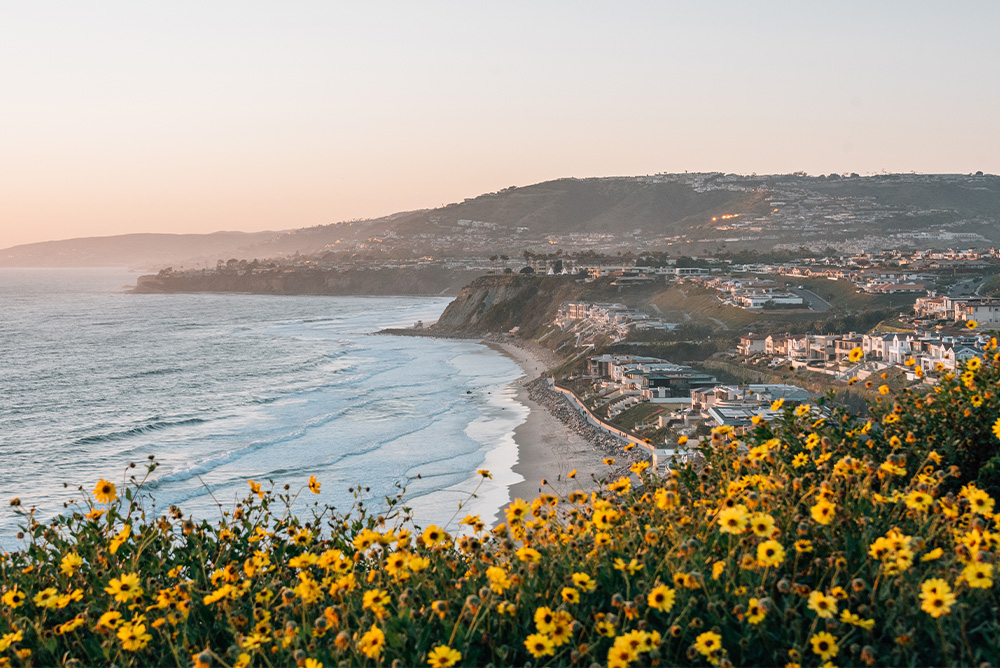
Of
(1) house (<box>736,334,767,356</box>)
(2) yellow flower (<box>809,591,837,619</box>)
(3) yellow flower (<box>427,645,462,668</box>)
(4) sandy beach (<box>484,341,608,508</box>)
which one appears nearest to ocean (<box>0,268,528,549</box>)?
(4) sandy beach (<box>484,341,608,508</box>)

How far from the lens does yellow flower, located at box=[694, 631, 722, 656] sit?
10.4 feet

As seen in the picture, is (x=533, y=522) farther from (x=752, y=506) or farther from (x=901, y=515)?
(x=901, y=515)

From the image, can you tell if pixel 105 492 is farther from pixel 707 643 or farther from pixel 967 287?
pixel 967 287

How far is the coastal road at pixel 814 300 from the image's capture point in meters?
69.6

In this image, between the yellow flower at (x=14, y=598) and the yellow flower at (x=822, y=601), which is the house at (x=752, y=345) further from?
the yellow flower at (x=822, y=601)

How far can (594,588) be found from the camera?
12.7 ft

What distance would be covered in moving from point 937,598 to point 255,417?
136 feet

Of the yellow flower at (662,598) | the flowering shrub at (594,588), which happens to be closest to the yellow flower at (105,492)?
the flowering shrub at (594,588)

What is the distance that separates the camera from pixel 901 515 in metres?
4.57

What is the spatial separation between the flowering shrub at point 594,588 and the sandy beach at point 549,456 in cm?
1794

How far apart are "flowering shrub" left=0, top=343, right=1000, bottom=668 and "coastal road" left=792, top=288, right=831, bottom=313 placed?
67.4m

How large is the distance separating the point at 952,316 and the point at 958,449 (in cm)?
5496

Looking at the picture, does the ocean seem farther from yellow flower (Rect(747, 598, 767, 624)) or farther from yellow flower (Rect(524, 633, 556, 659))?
yellow flower (Rect(747, 598, 767, 624))

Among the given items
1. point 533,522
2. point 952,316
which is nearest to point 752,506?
point 533,522
